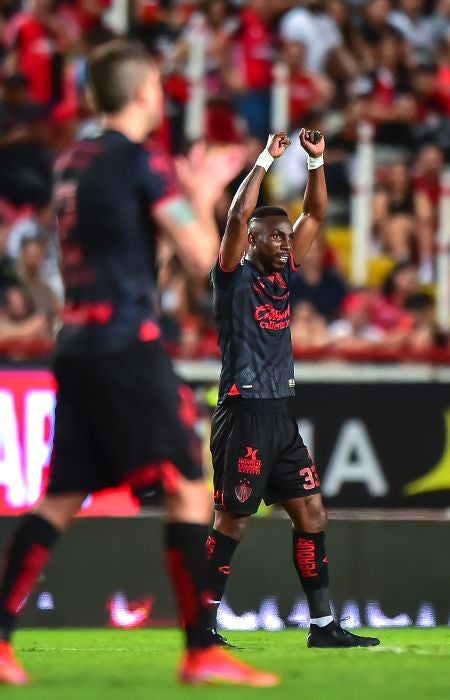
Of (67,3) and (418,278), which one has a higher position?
(67,3)

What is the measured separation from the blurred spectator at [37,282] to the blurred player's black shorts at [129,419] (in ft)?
22.0

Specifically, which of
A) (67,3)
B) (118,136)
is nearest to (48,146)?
(67,3)

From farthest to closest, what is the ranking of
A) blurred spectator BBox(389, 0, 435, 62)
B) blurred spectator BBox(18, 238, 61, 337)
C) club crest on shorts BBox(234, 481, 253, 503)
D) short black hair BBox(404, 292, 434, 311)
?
blurred spectator BBox(389, 0, 435, 62), short black hair BBox(404, 292, 434, 311), blurred spectator BBox(18, 238, 61, 337), club crest on shorts BBox(234, 481, 253, 503)

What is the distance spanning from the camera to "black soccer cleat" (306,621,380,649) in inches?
279

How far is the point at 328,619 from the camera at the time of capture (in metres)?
7.20

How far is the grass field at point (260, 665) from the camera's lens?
4.89 meters

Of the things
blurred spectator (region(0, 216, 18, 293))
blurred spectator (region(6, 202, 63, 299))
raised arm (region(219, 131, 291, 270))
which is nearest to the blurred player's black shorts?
raised arm (region(219, 131, 291, 270))

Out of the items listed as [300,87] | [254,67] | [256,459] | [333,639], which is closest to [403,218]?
[300,87]

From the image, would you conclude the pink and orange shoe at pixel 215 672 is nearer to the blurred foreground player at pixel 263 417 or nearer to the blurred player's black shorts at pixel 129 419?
the blurred player's black shorts at pixel 129 419

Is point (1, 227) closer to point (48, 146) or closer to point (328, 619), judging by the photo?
point (48, 146)

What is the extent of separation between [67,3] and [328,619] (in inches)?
390

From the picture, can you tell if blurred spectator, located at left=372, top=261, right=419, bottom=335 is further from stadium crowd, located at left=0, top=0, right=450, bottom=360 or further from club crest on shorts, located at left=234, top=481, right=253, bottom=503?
club crest on shorts, located at left=234, top=481, right=253, bottom=503

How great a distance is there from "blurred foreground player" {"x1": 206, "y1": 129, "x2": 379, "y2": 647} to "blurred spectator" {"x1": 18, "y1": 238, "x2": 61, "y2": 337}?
15.8 feet

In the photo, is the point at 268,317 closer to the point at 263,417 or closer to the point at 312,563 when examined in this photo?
the point at 263,417
